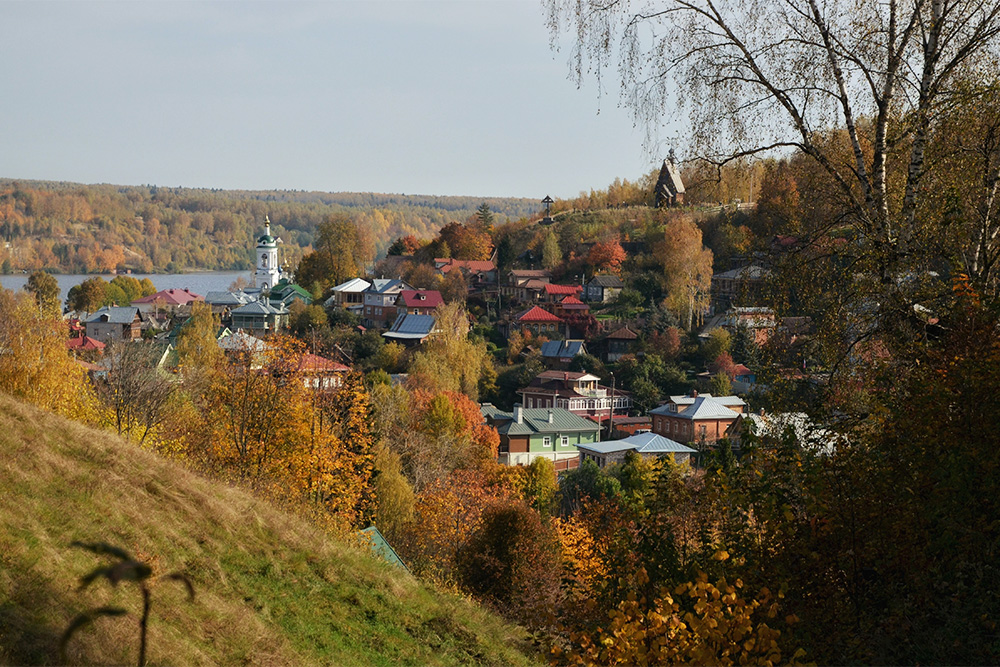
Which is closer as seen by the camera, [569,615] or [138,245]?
[569,615]

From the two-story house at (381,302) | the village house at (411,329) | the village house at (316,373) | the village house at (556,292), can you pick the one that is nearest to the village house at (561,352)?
the village house at (411,329)

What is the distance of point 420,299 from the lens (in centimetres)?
6200

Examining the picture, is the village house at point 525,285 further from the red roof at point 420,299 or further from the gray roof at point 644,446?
the gray roof at point 644,446

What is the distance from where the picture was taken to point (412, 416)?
37406 mm

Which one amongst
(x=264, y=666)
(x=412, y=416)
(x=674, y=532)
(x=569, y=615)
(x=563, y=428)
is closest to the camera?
(x=569, y=615)

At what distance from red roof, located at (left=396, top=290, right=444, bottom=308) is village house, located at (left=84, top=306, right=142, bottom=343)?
67.4 ft

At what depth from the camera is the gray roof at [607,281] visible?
60.6 metres

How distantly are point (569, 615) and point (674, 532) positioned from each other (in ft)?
3.55

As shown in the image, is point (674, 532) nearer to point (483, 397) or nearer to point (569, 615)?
point (569, 615)

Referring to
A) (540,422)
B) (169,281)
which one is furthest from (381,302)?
(169,281)

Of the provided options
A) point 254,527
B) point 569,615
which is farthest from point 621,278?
point 569,615

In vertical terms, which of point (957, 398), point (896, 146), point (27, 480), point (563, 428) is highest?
point (896, 146)

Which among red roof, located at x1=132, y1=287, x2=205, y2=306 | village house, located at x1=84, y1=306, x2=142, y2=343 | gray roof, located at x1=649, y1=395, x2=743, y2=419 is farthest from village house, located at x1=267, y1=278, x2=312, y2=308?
gray roof, located at x1=649, y1=395, x2=743, y2=419

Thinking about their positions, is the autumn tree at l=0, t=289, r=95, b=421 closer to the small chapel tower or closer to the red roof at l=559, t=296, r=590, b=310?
the red roof at l=559, t=296, r=590, b=310
